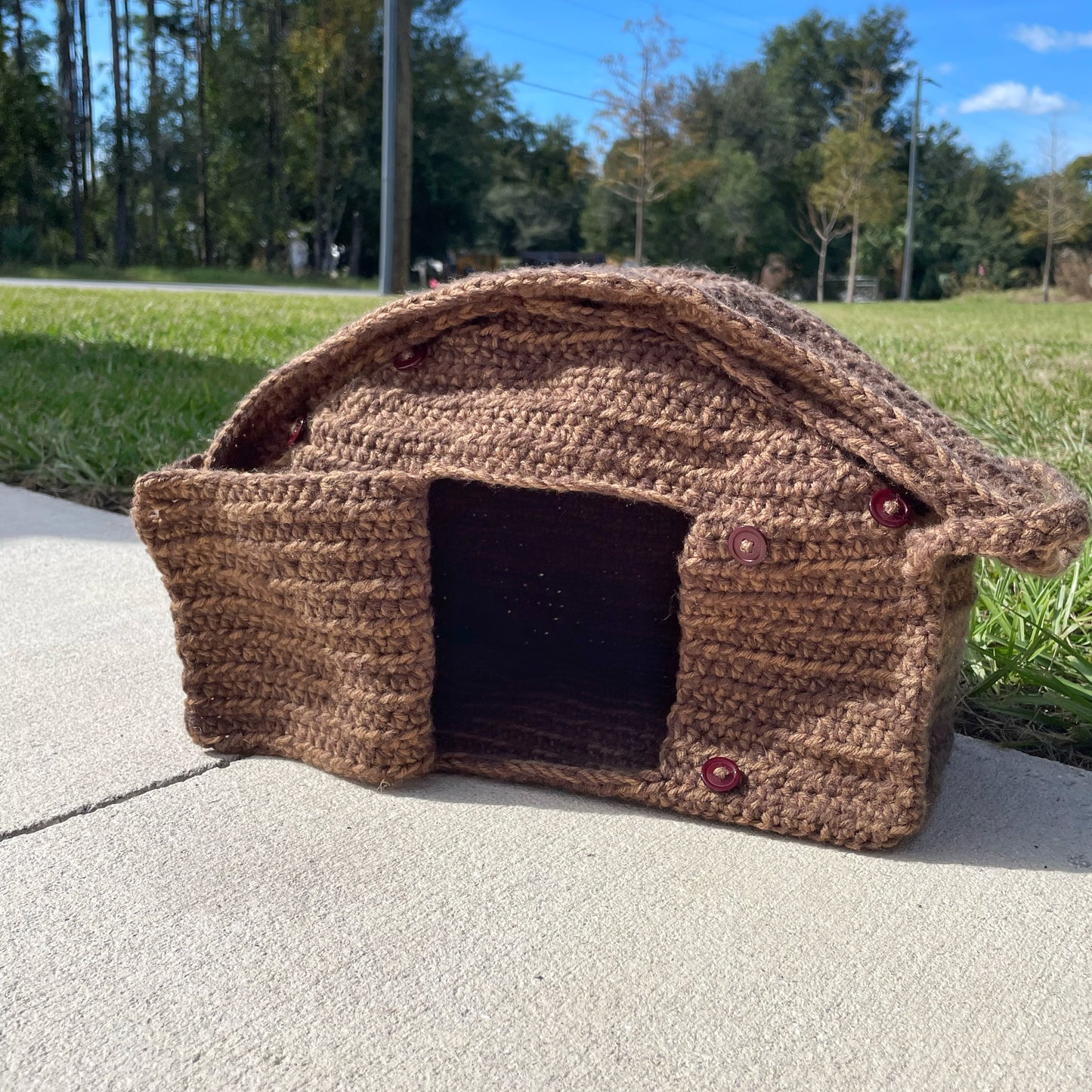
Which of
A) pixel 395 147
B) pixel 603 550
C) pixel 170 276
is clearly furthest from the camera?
pixel 170 276

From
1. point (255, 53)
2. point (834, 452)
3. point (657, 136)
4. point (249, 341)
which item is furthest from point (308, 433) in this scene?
point (255, 53)

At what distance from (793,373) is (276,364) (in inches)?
148

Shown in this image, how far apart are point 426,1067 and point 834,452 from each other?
717 millimetres

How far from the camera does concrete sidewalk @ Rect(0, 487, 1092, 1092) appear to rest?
88 centimetres

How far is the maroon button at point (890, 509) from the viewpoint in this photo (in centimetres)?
114

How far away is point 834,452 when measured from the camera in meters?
1.16

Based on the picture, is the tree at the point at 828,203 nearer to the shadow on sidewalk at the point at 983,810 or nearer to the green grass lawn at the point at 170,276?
the green grass lawn at the point at 170,276

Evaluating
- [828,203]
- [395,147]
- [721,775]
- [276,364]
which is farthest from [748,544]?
[828,203]

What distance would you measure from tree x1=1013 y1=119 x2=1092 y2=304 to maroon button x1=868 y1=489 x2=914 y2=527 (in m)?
29.9

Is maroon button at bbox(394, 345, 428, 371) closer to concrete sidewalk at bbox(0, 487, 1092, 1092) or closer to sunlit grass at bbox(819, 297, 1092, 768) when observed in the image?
concrete sidewalk at bbox(0, 487, 1092, 1092)

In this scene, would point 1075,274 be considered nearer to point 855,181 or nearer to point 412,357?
point 855,181

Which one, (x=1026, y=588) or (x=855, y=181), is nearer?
(x=1026, y=588)

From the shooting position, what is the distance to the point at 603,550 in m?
1.48

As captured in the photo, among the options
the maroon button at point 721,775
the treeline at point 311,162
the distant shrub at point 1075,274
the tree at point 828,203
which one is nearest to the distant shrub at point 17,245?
the treeline at point 311,162
